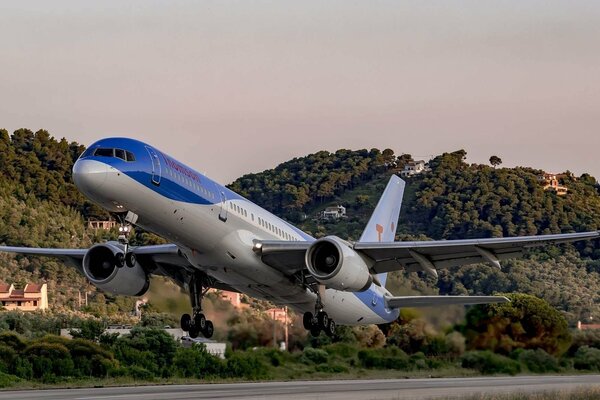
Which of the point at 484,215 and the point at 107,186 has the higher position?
the point at 484,215

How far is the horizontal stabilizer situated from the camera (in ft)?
151

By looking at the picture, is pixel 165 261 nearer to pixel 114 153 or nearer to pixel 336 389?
pixel 114 153

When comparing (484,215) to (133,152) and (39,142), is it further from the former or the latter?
(133,152)

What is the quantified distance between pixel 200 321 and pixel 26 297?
4373cm

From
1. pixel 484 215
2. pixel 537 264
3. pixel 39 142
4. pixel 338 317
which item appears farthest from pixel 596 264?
pixel 338 317

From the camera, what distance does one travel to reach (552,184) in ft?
551

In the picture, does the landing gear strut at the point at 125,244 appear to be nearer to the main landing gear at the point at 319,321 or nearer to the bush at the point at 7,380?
the main landing gear at the point at 319,321

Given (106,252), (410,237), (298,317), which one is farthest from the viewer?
(410,237)

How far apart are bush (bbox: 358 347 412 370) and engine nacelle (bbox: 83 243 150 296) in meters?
17.7

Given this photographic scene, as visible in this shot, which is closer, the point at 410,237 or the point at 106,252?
the point at 106,252

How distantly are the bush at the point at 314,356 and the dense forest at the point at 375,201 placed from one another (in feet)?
21.6

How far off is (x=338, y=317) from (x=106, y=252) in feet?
30.7

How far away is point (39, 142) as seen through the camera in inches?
5576

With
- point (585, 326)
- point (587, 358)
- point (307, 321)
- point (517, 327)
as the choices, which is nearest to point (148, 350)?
point (307, 321)
